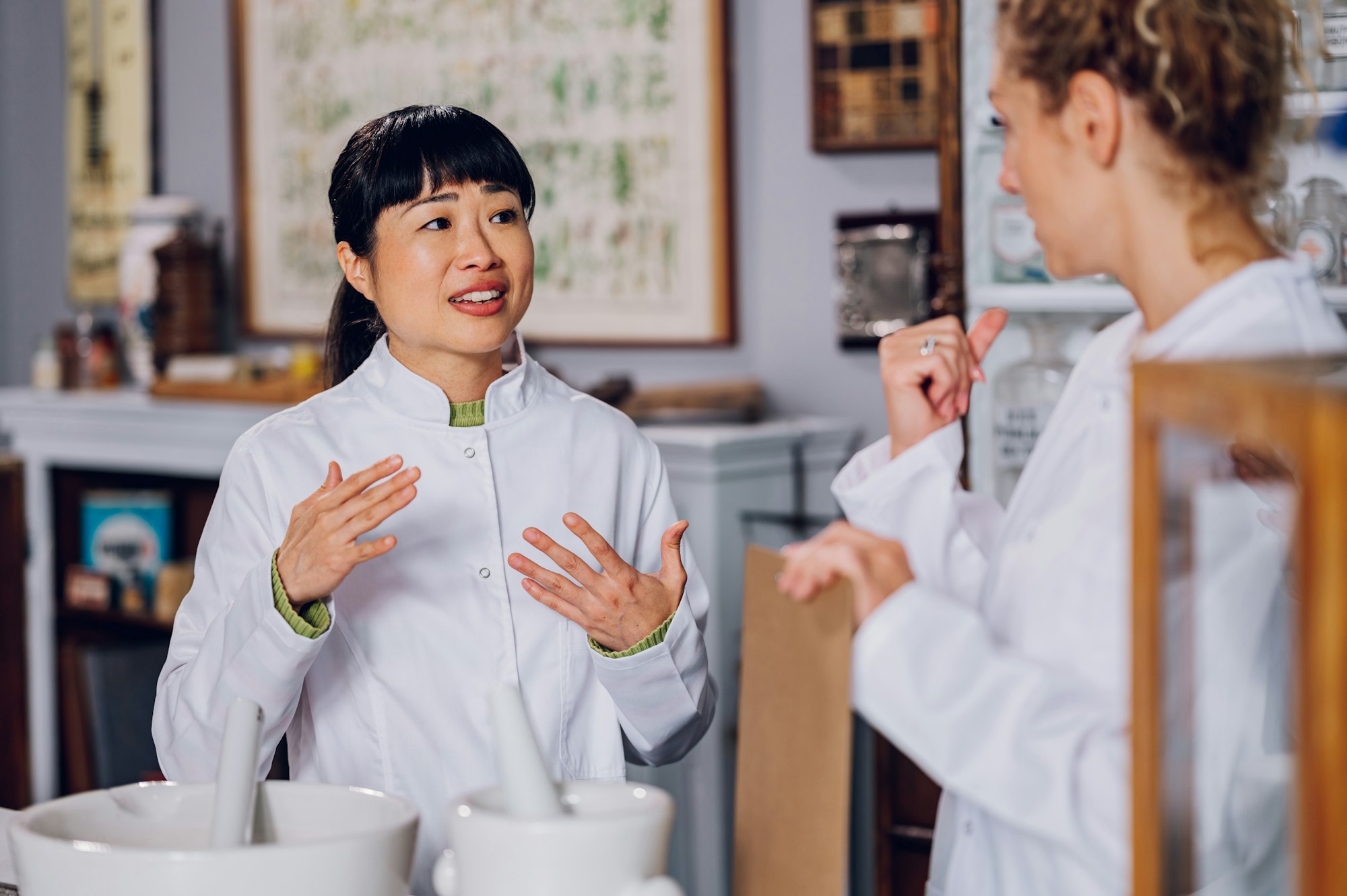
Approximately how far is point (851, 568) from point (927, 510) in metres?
0.27

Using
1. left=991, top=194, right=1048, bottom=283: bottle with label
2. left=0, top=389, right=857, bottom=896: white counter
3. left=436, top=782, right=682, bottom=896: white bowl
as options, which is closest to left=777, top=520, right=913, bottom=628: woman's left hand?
left=436, top=782, right=682, bottom=896: white bowl

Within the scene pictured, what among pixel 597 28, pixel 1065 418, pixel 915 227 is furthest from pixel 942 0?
pixel 1065 418

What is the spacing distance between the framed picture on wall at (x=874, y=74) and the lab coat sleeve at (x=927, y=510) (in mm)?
1585

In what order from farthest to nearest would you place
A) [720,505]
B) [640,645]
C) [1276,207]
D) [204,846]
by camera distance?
[720,505]
[640,645]
[1276,207]
[204,846]

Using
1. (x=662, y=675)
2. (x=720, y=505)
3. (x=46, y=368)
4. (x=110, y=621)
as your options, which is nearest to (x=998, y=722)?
(x=662, y=675)

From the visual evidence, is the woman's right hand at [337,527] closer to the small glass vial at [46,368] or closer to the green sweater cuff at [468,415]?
the green sweater cuff at [468,415]

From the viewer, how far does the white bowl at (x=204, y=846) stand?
77 cm

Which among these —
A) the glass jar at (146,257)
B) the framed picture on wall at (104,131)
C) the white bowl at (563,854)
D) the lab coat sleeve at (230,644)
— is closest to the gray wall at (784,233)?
the glass jar at (146,257)

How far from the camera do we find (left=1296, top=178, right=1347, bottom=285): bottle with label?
194 cm

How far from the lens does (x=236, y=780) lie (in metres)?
0.84

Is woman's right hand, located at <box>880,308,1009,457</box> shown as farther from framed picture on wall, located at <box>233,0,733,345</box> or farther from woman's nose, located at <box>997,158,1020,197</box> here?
framed picture on wall, located at <box>233,0,733,345</box>

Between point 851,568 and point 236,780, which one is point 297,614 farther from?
point 851,568

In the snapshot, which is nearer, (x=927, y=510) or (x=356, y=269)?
(x=927, y=510)

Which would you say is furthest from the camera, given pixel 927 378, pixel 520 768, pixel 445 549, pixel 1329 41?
pixel 1329 41
